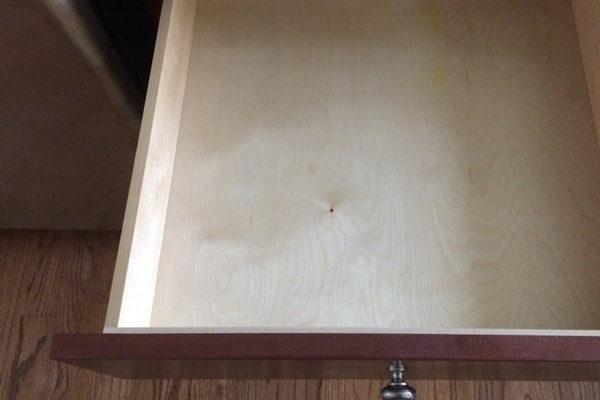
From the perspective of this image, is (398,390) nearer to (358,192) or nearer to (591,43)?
(358,192)

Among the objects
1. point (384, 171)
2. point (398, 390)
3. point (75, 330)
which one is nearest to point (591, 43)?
point (384, 171)

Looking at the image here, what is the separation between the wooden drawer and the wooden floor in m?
0.34

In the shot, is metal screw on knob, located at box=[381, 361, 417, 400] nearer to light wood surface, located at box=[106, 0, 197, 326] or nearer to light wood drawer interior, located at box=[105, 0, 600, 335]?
light wood drawer interior, located at box=[105, 0, 600, 335]

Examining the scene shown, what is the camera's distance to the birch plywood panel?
726mm

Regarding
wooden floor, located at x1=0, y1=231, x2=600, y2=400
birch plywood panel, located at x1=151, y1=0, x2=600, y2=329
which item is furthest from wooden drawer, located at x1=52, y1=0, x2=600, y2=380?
wooden floor, located at x1=0, y1=231, x2=600, y2=400

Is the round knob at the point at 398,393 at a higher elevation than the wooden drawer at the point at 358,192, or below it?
below

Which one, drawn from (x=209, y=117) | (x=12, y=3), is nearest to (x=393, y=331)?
(x=209, y=117)

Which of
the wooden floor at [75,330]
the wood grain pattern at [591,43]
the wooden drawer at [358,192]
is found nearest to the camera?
the wooden drawer at [358,192]

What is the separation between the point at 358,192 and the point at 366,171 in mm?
36

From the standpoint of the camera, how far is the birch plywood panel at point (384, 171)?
0.73m

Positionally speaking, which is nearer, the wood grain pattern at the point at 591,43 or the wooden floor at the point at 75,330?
the wood grain pattern at the point at 591,43

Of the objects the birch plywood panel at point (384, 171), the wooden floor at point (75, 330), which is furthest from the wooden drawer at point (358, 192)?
the wooden floor at point (75, 330)

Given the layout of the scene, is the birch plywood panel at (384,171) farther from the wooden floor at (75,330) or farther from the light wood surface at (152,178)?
the wooden floor at (75,330)

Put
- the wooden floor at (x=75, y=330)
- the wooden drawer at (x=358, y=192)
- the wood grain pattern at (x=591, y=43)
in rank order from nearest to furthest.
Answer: the wooden drawer at (x=358, y=192) → the wood grain pattern at (x=591, y=43) → the wooden floor at (x=75, y=330)
